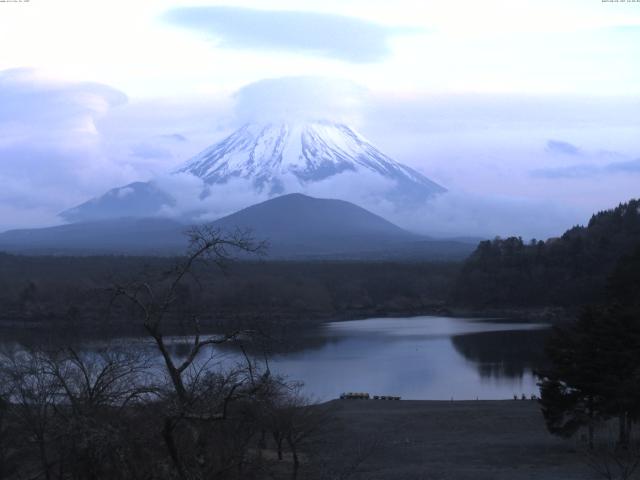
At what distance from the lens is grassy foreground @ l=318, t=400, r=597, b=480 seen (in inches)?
455

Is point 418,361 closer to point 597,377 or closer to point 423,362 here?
point 423,362

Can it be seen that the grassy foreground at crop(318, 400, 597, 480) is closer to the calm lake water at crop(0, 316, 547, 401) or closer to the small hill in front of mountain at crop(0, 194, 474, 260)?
the calm lake water at crop(0, 316, 547, 401)

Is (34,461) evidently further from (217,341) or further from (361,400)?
(361,400)

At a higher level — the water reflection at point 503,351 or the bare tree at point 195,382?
the bare tree at point 195,382

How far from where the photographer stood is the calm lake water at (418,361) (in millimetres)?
21969

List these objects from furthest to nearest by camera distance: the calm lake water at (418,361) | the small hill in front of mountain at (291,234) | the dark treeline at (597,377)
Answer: the small hill in front of mountain at (291,234)
the calm lake water at (418,361)
the dark treeline at (597,377)

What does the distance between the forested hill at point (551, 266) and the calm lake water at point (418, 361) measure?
30.9 ft

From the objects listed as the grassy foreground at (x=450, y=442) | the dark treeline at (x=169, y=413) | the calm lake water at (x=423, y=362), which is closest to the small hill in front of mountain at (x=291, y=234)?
the calm lake water at (x=423, y=362)

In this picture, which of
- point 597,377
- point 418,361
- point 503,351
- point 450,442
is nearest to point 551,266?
point 503,351

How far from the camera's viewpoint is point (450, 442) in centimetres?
1467

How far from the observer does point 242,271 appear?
2263 inches

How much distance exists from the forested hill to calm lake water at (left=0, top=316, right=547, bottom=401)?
30.9ft

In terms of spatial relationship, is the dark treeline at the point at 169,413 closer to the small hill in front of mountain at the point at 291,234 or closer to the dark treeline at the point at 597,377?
the dark treeline at the point at 597,377

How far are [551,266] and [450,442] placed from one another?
3727 centimetres
